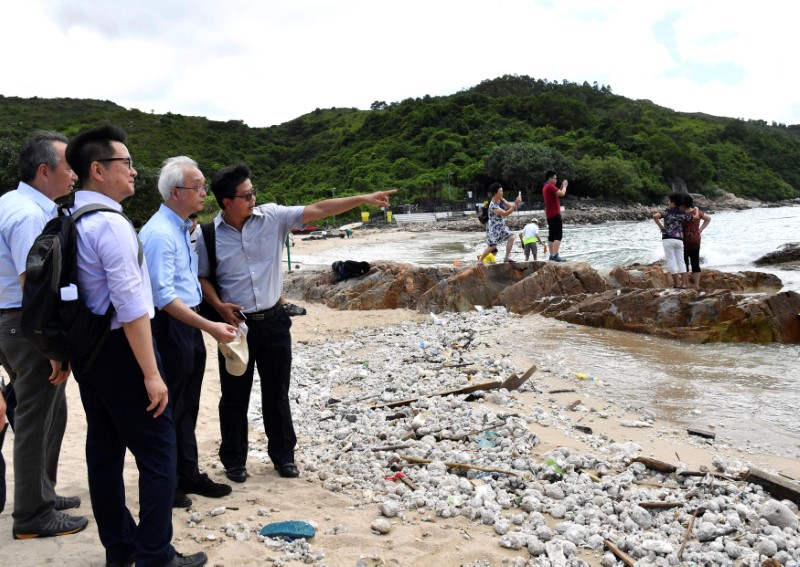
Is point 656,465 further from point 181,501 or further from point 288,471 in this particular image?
point 181,501

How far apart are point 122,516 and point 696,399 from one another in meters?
5.35

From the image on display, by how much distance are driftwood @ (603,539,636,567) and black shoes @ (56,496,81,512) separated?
3.18m

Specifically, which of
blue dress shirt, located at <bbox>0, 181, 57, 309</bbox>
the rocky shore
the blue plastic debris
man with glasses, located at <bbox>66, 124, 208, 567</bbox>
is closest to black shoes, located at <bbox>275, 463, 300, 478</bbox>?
the blue plastic debris

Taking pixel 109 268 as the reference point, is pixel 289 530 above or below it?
below

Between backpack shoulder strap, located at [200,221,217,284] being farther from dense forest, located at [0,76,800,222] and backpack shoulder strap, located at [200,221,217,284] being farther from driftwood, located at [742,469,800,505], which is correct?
dense forest, located at [0,76,800,222]

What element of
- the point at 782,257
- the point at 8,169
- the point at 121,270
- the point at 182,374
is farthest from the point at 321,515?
the point at 8,169

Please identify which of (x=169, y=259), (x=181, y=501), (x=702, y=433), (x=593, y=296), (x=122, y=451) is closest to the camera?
(x=122, y=451)

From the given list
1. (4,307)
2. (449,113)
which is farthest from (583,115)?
(4,307)

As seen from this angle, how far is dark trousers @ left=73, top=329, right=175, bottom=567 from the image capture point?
2551 mm

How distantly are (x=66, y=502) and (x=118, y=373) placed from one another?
176 centimetres

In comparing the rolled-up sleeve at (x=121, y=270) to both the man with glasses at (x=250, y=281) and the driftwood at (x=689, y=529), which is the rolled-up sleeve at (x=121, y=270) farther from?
the driftwood at (x=689, y=529)

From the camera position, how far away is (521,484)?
378 centimetres

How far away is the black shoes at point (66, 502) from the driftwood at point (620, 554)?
3178 mm

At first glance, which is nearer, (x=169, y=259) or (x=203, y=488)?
(x=169, y=259)
